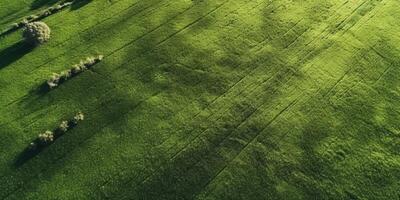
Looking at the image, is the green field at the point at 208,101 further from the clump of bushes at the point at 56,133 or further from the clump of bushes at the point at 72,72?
the clump of bushes at the point at 72,72

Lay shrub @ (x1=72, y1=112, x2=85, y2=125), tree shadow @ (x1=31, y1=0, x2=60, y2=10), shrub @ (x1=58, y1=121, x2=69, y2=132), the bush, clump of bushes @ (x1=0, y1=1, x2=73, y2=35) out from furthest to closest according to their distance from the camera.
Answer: tree shadow @ (x1=31, y1=0, x2=60, y2=10), clump of bushes @ (x1=0, y1=1, x2=73, y2=35), the bush, shrub @ (x1=72, y1=112, x2=85, y2=125), shrub @ (x1=58, y1=121, x2=69, y2=132)

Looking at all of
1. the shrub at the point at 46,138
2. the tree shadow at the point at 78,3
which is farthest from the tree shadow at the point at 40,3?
the shrub at the point at 46,138

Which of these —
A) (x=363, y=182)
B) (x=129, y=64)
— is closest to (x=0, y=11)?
(x=129, y=64)

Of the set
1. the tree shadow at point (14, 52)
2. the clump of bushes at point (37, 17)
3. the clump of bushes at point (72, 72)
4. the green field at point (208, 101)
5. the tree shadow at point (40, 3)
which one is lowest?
the green field at point (208, 101)

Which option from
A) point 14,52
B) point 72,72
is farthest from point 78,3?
point 72,72

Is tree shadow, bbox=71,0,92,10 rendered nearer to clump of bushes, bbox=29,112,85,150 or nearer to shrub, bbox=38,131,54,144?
clump of bushes, bbox=29,112,85,150

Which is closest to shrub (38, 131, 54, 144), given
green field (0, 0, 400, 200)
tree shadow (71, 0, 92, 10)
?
green field (0, 0, 400, 200)
